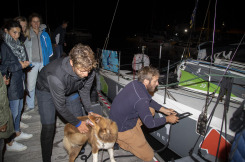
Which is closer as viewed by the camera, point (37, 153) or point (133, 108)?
point (133, 108)

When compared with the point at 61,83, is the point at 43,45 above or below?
above

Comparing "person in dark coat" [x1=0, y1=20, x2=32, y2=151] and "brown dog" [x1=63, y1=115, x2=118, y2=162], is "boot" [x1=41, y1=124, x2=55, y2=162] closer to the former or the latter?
"brown dog" [x1=63, y1=115, x2=118, y2=162]

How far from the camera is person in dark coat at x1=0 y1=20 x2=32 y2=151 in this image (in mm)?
2283

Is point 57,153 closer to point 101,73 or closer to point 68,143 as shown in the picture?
point 68,143

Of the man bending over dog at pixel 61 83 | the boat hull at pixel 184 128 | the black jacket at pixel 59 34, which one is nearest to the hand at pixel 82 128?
the man bending over dog at pixel 61 83

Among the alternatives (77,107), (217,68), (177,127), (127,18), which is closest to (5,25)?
(77,107)

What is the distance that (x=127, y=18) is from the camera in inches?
1756

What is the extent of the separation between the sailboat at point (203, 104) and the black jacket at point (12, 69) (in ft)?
7.20

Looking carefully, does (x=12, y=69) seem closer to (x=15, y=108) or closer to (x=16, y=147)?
(x=15, y=108)

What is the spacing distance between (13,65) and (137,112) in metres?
2.05

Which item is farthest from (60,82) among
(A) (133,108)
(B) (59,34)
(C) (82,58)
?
(B) (59,34)

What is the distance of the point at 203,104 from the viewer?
3.03m

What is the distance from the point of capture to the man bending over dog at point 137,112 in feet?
6.79

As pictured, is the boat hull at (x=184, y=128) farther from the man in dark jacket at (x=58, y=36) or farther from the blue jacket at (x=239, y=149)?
the man in dark jacket at (x=58, y=36)
